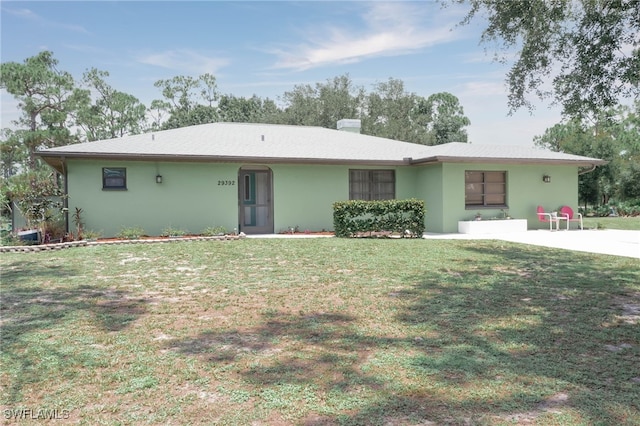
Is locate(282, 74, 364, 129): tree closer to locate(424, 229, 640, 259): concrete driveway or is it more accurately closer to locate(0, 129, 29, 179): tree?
locate(0, 129, 29, 179): tree

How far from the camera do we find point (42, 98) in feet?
109

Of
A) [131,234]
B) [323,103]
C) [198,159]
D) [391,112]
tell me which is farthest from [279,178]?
[391,112]

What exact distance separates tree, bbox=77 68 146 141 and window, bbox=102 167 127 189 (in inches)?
1005

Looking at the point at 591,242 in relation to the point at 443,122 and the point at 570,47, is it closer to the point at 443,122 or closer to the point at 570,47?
the point at 570,47

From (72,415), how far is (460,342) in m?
3.50

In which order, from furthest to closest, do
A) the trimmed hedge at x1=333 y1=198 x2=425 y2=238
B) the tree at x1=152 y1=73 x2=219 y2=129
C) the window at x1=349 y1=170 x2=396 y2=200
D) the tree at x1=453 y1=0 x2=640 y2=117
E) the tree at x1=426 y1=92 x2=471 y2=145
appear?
the tree at x1=426 y1=92 x2=471 y2=145
the tree at x1=152 y1=73 x2=219 y2=129
the window at x1=349 y1=170 x2=396 y2=200
the trimmed hedge at x1=333 y1=198 x2=425 y2=238
the tree at x1=453 y1=0 x2=640 y2=117

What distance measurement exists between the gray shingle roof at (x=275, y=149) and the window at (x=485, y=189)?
2.89 ft

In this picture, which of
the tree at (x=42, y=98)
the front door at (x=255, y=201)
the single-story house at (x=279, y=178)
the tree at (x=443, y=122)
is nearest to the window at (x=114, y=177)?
the single-story house at (x=279, y=178)

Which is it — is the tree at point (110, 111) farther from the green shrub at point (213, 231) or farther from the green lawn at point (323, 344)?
the green lawn at point (323, 344)

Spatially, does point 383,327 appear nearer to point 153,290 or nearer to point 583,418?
point 583,418

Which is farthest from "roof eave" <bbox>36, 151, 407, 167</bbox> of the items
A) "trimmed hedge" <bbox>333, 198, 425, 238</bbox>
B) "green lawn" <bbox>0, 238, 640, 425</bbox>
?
"green lawn" <bbox>0, 238, 640, 425</bbox>

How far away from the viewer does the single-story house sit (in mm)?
14195

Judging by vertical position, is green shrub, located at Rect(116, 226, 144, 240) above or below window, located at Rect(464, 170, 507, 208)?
below

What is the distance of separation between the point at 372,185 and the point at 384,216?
374cm
